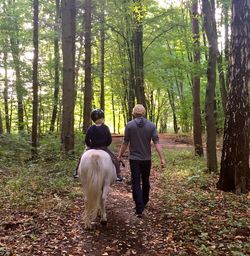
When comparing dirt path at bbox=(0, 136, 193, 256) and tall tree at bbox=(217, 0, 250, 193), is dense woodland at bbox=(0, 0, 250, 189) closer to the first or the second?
tall tree at bbox=(217, 0, 250, 193)

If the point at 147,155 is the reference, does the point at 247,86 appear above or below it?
above

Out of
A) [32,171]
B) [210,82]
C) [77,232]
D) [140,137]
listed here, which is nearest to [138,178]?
[140,137]

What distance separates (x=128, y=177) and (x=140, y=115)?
4993 mm

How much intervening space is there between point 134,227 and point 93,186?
111cm

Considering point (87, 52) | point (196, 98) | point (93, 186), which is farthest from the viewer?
point (196, 98)

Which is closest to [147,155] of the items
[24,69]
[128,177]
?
[128,177]

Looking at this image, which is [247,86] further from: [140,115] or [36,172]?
[36,172]

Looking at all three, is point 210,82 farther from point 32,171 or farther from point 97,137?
point 32,171

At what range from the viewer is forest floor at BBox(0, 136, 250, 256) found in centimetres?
562

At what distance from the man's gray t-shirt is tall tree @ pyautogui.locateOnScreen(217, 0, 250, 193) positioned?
2.49 m

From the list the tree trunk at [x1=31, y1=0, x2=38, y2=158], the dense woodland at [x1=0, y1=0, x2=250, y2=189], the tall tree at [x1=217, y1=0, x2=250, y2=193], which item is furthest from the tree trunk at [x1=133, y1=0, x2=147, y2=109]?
the tall tree at [x1=217, y1=0, x2=250, y2=193]

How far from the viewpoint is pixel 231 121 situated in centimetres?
893

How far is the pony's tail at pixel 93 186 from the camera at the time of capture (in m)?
6.40

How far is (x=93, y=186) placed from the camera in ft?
21.0
